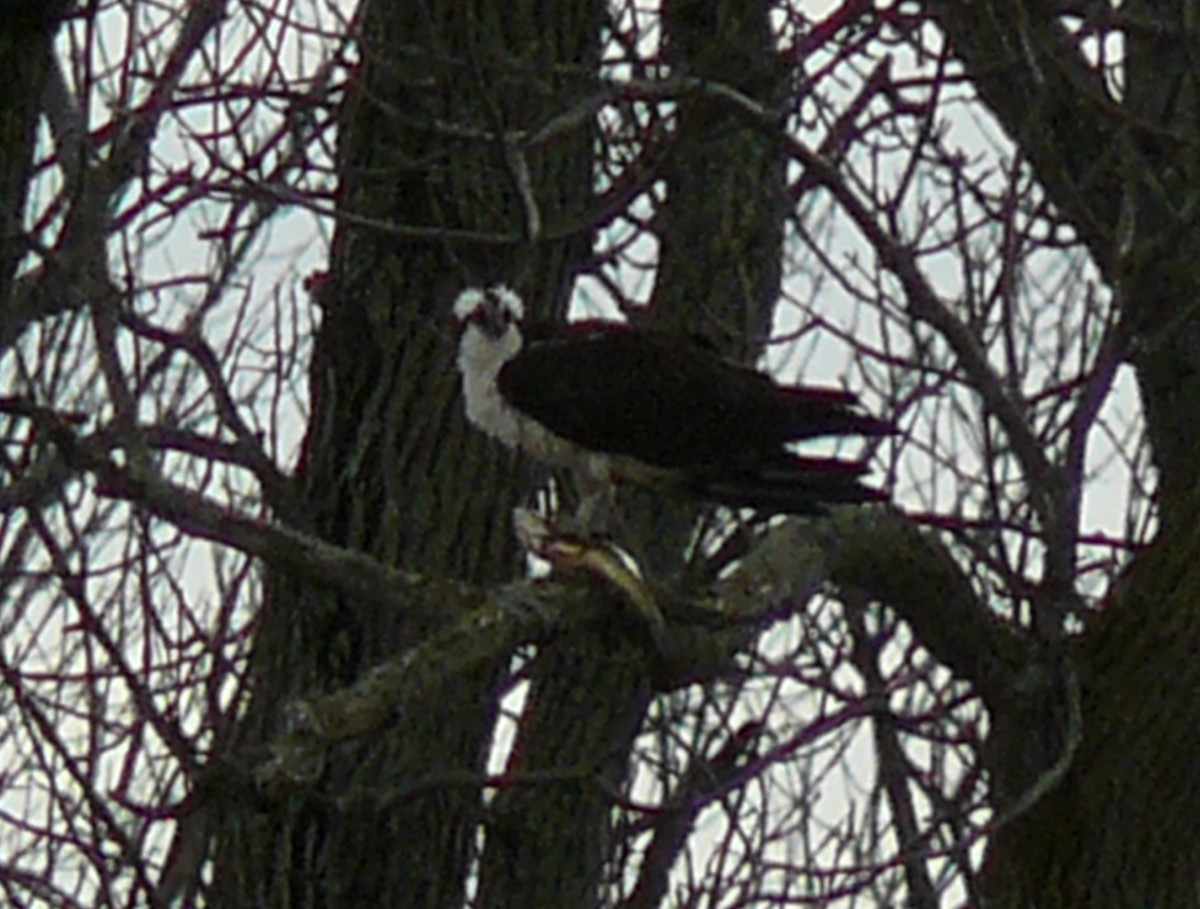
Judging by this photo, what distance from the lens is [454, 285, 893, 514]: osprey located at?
16.6 ft

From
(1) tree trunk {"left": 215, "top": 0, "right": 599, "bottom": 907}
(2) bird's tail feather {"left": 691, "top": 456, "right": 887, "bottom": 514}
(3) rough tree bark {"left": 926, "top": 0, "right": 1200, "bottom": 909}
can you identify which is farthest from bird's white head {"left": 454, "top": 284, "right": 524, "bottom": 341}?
(3) rough tree bark {"left": 926, "top": 0, "right": 1200, "bottom": 909}

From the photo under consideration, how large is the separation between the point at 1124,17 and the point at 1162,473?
3.11ft

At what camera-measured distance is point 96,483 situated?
432 centimetres

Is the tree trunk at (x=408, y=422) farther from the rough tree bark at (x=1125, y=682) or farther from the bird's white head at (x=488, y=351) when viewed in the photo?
the rough tree bark at (x=1125, y=682)

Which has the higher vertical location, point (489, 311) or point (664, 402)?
point (489, 311)

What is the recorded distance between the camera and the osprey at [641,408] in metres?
5.06

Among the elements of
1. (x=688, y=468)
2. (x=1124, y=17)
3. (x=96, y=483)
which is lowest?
(x=96, y=483)

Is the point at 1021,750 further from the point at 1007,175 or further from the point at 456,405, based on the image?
the point at 456,405

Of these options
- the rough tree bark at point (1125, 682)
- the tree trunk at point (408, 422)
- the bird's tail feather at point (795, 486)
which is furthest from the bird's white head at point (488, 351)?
the rough tree bark at point (1125, 682)

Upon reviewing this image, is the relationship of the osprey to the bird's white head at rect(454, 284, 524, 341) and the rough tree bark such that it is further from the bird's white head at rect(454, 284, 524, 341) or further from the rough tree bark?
the rough tree bark

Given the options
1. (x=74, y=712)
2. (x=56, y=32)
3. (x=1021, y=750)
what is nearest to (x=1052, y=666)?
(x=1021, y=750)

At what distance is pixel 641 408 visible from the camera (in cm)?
525

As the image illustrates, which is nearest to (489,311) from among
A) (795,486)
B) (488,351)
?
(488,351)

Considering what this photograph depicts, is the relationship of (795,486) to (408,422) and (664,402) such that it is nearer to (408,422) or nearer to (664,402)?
(664,402)
